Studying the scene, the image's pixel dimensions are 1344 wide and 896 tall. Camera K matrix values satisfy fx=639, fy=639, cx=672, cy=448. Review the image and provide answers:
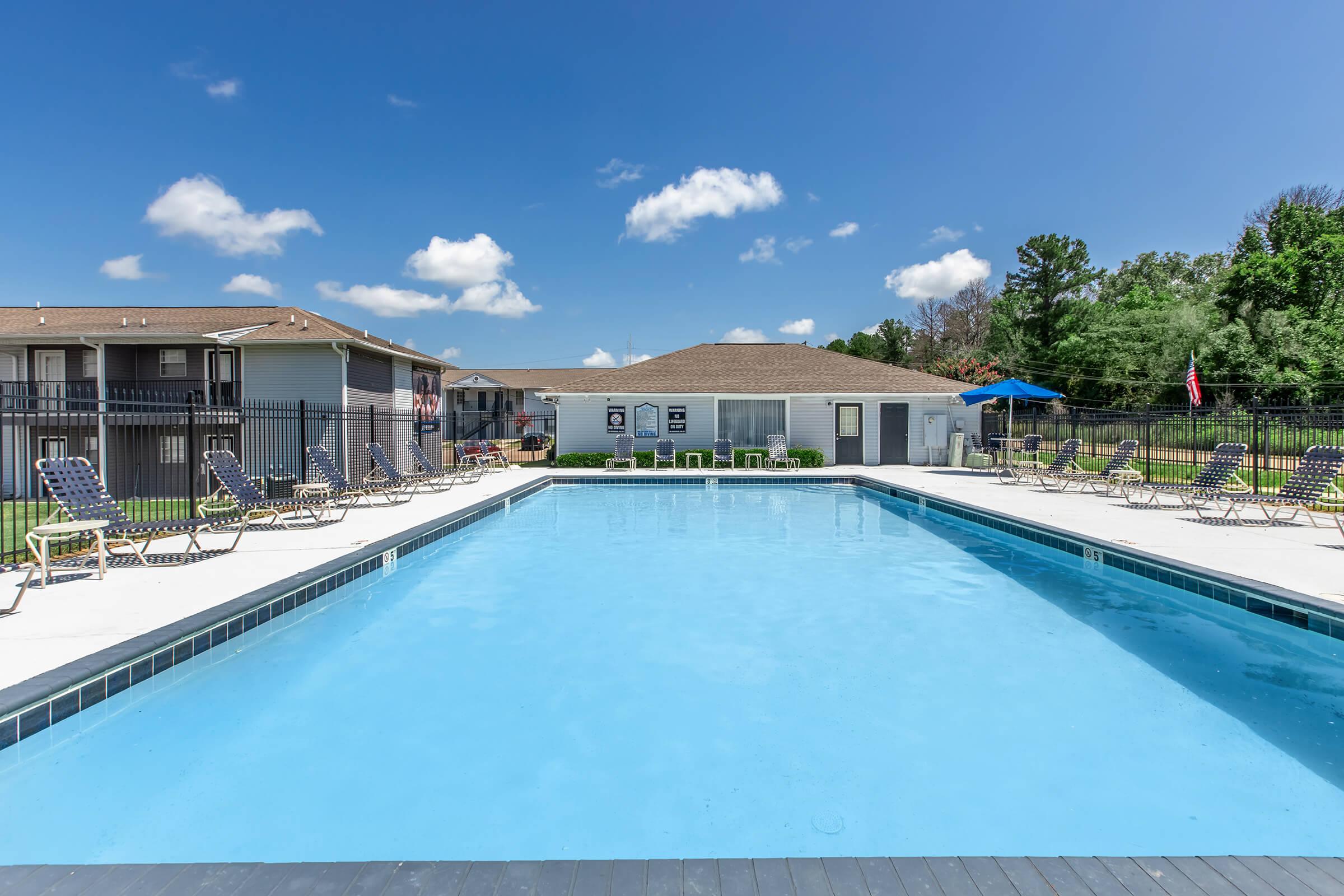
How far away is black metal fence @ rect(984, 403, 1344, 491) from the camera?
11406 mm

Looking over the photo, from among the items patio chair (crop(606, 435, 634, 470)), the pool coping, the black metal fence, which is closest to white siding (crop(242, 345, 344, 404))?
patio chair (crop(606, 435, 634, 470))

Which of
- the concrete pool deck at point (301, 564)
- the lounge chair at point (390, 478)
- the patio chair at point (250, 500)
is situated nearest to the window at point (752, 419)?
the concrete pool deck at point (301, 564)

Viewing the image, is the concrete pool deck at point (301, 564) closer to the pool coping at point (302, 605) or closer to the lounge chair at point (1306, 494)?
the pool coping at point (302, 605)

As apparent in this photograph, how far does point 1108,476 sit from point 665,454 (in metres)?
11.3

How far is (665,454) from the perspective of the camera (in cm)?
1967

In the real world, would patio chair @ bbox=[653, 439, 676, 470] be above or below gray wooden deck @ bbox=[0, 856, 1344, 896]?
above

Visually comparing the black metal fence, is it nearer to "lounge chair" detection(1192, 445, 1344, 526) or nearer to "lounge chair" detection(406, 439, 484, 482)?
"lounge chair" detection(1192, 445, 1344, 526)

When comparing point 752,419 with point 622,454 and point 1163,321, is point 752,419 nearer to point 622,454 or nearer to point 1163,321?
point 622,454

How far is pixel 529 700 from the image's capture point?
4152 millimetres

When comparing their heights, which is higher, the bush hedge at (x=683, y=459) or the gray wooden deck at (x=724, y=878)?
the bush hedge at (x=683, y=459)

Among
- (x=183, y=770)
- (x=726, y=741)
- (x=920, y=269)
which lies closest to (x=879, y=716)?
(x=726, y=741)

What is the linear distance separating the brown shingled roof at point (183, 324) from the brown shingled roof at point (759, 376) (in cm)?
669

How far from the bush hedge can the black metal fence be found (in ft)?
20.6

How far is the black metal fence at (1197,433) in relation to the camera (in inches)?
449
